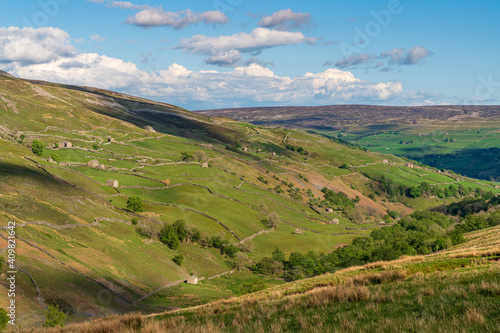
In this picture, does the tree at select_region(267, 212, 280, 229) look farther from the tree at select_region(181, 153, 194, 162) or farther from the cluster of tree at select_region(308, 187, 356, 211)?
the tree at select_region(181, 153, 194, 162)

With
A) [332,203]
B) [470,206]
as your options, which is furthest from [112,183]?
[470,206]

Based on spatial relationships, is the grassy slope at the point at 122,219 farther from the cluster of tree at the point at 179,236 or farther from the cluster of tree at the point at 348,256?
the cluster of tree at the point at 348,256

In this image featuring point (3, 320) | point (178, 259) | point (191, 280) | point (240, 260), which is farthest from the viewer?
point (240, 260)

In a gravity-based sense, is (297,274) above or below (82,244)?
below

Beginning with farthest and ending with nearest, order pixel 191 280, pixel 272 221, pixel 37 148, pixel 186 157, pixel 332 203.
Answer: pixel 332 203 → pixel 186 157 → pixel 37 148 → pixel 272 221 → pixel 191 280

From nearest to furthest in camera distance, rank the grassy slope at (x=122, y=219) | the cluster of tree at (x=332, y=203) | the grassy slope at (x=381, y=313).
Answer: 1. the grassy slope at (x=381, y=313)
2. the grassy slope at (x=122, y=219)
3. the cluster of tree at (x=332, y=203)

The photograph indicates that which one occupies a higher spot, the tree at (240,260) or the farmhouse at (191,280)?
the farmhouse at (191,280)

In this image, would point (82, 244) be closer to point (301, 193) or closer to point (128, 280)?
point (128, 280)

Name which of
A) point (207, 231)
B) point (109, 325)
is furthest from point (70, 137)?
point (109, 325)

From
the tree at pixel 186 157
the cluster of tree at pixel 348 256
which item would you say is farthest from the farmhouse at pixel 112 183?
the tree at pixel 186 157

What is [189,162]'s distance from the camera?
182 m

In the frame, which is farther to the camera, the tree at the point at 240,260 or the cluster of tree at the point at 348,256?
the tree at the point at 240,260

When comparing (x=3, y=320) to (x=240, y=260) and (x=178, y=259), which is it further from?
(x=240, y=260)

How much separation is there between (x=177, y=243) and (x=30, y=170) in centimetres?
4059
